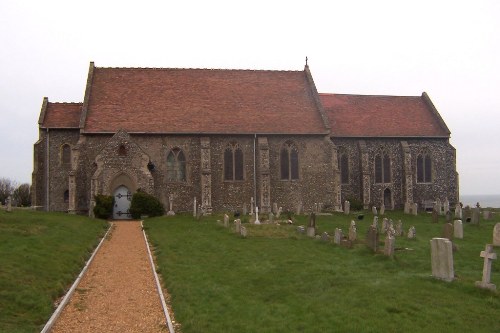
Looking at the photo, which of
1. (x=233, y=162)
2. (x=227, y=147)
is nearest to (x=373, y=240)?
(x=233, y=162)

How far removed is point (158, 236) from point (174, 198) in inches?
437

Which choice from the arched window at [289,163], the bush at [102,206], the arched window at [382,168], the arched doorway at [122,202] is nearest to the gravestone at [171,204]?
the arched doorway at [122,202]

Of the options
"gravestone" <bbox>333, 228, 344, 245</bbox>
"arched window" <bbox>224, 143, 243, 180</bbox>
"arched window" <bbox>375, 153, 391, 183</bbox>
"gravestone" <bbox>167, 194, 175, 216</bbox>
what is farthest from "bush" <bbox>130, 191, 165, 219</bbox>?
"arched window" <bbox>375, 153, 391, 183</bbox>

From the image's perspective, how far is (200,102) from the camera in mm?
34312

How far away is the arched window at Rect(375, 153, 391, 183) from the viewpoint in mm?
37250

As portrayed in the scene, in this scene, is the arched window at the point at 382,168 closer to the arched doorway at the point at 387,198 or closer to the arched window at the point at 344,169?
the arched doorway at the point at 387,198

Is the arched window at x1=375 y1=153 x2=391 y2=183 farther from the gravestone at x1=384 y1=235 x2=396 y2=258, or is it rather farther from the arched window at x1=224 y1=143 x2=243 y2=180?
the gravestone at x1=384 y1=235 x2=396 y2=258

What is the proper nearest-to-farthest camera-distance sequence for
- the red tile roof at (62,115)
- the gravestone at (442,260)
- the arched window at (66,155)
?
the gravestone at (442,260) → the red tile roof at (62,115) → the arched window at (66,155)

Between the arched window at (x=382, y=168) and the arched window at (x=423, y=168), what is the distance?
2.46m

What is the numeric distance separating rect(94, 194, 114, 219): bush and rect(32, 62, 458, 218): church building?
3.30ft

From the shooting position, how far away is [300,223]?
25.7 metres

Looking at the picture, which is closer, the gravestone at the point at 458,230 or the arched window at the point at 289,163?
the gravestone at the point at 458,230

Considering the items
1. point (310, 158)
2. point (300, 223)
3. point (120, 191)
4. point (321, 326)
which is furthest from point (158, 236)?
point (310, 158)

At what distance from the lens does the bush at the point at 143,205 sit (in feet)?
95.2
